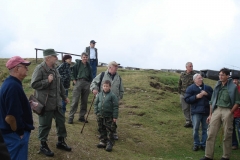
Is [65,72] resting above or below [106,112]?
above

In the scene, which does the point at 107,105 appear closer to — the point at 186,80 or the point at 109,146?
the point at 109,146

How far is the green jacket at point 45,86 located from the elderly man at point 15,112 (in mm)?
Result: 1727

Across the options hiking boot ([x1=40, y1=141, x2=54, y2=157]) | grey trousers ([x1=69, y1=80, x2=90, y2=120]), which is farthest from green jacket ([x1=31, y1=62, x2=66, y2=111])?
grey trousers ([x1=69, y1=80, x2=90, y2=120])

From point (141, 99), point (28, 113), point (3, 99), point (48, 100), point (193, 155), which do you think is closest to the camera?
point (3, 99)

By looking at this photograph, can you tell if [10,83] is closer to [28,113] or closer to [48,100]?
[28,113]

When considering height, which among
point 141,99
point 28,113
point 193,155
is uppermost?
point 28,113

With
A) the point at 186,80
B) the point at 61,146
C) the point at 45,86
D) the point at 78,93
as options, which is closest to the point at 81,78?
the point at 78,93

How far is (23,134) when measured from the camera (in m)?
4.66

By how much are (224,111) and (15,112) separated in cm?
555

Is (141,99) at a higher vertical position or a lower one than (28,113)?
lower

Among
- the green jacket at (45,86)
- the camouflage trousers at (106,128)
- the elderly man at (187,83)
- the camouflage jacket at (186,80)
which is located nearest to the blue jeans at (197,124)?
the elderly man at (187,83)

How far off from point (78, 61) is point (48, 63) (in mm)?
3278

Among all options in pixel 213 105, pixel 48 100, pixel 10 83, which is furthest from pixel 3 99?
pixel 213 105

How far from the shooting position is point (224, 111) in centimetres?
780
